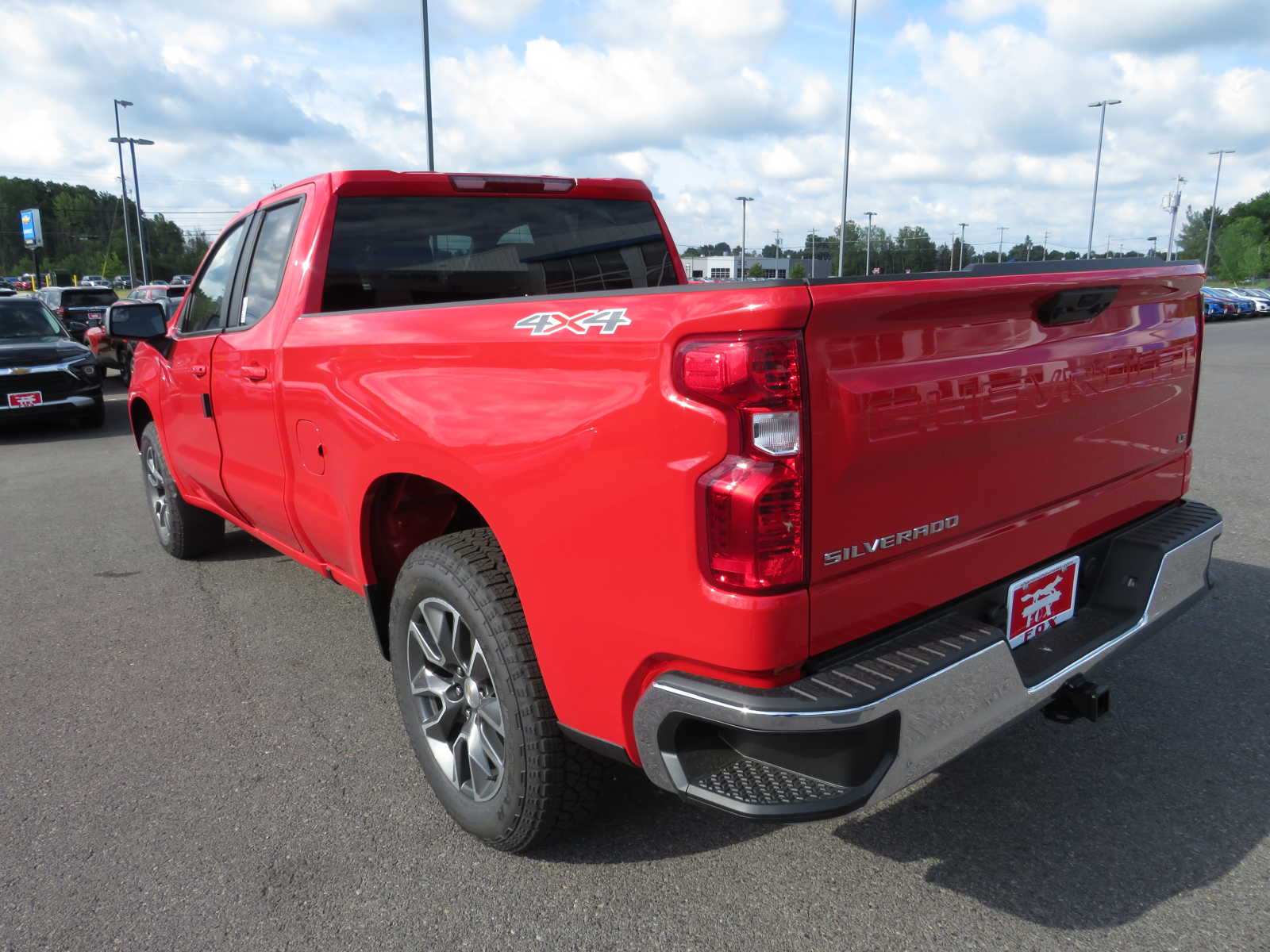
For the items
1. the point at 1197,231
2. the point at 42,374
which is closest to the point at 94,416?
the point at 42,374

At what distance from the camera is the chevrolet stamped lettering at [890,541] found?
1929 mm

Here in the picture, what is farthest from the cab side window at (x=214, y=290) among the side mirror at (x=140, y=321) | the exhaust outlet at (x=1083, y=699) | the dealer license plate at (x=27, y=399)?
the dealer license plate at (x=27, y=399)

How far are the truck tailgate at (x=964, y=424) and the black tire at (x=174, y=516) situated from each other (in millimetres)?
4379

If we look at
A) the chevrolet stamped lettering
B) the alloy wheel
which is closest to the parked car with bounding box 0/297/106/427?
the alloy wheel

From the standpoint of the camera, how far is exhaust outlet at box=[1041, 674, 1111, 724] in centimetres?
243

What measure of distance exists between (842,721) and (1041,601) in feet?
3.09

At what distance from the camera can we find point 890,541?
6.65ft

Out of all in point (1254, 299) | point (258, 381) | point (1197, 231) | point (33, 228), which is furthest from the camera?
point (1197, 231)

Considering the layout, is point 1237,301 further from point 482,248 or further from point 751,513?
point 751,513

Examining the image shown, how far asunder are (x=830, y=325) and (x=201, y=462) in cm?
366

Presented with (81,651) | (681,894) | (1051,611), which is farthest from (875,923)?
(81,651)

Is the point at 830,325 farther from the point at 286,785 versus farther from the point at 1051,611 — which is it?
the point at 286,785

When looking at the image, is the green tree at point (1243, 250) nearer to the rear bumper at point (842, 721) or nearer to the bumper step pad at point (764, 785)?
the rear bumper at point (842, 721)

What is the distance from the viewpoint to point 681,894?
2.44 meters
